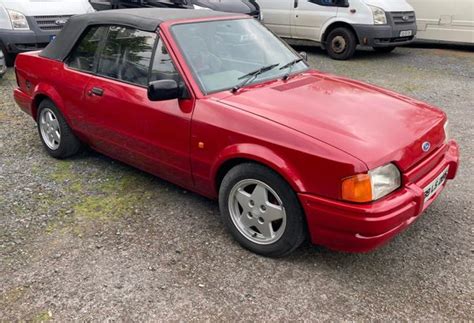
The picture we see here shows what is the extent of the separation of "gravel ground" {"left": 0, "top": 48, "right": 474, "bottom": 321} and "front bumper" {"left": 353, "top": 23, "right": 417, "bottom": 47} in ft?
18.8

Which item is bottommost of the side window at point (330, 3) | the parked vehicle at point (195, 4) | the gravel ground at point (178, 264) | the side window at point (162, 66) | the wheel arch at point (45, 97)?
the gravel ground at point (178, 264)

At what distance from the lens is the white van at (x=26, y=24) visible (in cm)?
800

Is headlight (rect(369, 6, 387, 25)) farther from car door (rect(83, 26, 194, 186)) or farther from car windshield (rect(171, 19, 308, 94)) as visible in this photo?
car door (rect(83, 26, 194, 186))

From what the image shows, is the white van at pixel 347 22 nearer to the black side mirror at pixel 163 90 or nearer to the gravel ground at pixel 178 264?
the gravel ground at pixel 178 264

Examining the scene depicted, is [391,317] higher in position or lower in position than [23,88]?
lower

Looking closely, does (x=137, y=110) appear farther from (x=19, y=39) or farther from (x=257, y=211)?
(x=19, y=39)

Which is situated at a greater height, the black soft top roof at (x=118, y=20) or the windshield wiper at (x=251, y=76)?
the black soft top roof at (x=118, y=20)

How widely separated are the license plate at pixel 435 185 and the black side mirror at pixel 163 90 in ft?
5.96

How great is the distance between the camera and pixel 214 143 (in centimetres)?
327

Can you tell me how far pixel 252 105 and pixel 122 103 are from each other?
1196 mm

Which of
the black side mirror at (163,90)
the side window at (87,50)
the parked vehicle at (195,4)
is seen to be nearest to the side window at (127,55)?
the side window at (87,50)

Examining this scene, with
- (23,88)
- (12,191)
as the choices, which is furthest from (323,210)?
(23,88)

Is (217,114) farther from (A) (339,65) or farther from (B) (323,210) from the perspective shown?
(A) (339,65)

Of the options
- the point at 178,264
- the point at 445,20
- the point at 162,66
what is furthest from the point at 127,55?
the point at 445,20
